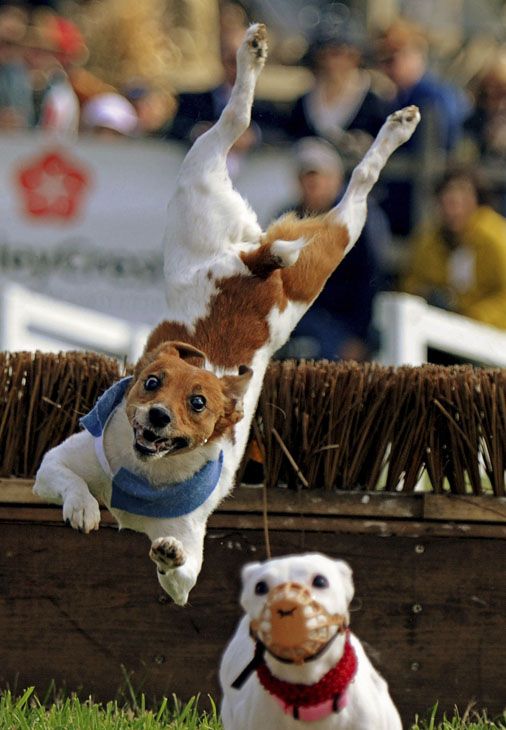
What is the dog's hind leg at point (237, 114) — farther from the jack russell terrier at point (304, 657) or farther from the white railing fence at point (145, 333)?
the white railing fence at point (145, 333)

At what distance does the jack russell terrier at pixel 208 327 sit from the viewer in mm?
4383

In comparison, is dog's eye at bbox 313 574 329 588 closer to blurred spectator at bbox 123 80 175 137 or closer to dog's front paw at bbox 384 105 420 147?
dog's front paw at bbox 384 105 420 147

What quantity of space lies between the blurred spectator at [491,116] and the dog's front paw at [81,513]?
6.10 m

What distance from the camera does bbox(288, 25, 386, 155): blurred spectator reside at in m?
9.55

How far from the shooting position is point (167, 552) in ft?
14.2

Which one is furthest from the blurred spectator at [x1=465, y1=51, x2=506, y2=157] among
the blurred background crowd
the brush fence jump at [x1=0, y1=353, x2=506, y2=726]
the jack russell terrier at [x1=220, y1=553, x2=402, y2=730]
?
the jack russell terrier at [x1=220, y1=553, x2=402, y2=730]

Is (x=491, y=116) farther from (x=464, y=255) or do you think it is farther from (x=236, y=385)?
(x=236, y=385)

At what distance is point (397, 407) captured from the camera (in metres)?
5.25

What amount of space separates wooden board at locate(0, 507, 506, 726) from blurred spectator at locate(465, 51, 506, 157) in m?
5.38

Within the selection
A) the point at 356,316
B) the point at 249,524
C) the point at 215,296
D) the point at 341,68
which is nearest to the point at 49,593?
the point at 249,524

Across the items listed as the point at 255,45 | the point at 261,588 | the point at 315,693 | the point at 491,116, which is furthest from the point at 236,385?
the point at 491,116

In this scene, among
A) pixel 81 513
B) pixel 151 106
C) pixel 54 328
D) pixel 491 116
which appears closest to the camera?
pixel 81 513

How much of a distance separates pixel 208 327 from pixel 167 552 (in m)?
0.80

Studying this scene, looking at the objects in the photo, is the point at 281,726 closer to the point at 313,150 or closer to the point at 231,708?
the point at 231,708
